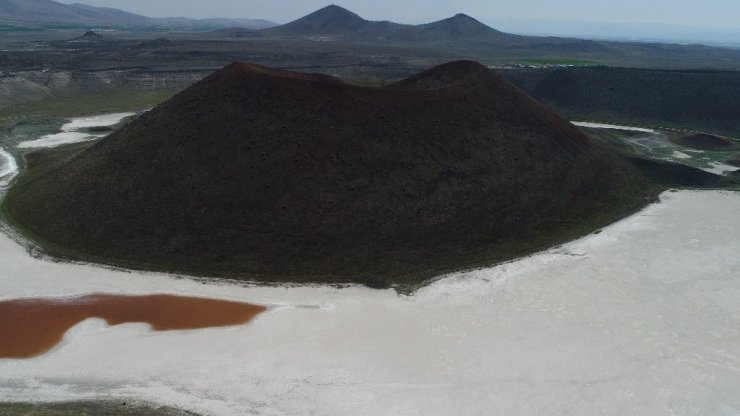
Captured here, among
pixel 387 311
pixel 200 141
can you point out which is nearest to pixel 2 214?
pixel 200 141

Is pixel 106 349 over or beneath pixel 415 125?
beneath

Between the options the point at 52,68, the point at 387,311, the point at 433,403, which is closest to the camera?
the point at 433,403

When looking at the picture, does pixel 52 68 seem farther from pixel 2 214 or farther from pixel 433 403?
pixel 433 403

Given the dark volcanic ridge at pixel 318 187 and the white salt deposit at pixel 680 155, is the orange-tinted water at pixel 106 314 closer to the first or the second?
the dark volcanic ridge at pixel 318 187

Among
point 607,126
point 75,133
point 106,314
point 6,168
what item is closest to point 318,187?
point 106,314

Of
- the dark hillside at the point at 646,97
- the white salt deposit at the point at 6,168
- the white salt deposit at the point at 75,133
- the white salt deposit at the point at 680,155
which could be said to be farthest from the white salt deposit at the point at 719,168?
the white salt deposit at the point at 75,133

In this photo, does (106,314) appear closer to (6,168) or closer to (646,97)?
(6,168)

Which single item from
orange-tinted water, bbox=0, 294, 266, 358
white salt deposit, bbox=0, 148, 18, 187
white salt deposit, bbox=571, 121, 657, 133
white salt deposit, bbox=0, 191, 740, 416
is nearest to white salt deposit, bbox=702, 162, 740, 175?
white salt deposit, bbox=571, 121, 657, 133
